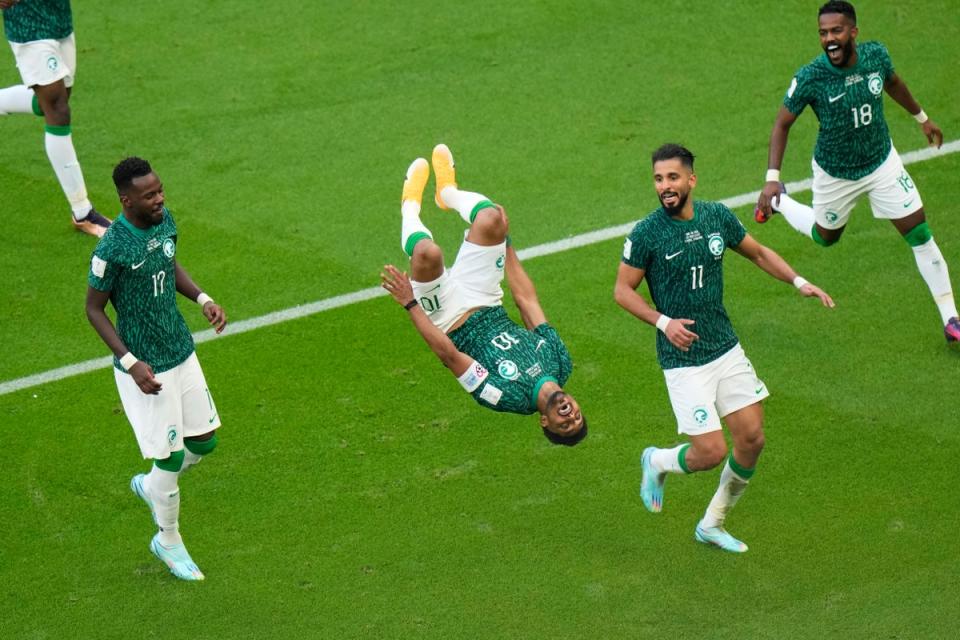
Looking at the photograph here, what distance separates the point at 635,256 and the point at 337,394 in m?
3.13

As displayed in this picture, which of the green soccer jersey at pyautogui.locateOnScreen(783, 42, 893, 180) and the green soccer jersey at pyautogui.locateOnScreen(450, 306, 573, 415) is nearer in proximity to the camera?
the green soccer jersey at pyautogui.locateOnScreen(450, 306, 573, 415)

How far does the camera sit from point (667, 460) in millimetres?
8828

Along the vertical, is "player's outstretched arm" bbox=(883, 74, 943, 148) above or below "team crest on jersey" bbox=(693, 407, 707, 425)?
above

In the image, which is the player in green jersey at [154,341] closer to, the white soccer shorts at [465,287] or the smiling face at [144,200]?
the smiling face at [144,200]

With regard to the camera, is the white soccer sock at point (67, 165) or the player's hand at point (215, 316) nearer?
the player's hand at point (215, 316)

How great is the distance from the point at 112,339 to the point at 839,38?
18.2 ft

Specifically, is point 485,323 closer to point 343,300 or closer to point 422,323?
point 422,323

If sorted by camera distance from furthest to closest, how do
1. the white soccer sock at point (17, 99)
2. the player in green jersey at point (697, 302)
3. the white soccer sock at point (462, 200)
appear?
the white soccer sock at point (17, 99) < the white soccer sock at point (462, 200) < the player in green jersey at point (697, 302)

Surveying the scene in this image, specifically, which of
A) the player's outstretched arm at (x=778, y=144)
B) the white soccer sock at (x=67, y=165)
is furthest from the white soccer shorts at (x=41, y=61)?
the player's outstretched arm at (x=778, y=144)

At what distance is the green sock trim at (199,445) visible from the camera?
8.68 m

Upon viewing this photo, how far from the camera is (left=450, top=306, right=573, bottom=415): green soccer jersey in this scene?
881 cm

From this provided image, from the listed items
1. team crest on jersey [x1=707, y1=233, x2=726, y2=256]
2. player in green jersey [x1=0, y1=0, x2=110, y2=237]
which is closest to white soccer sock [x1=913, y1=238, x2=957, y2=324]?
team crest on jersey [x1=707, y1=233, x2=726, y2=256]

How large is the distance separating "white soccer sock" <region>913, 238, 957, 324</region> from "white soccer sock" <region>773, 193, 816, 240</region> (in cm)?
84

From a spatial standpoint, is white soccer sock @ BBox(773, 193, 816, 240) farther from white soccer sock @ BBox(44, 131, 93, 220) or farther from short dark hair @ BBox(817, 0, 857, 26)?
white soccer sock @ BBox(44, 131, 93, 220)
